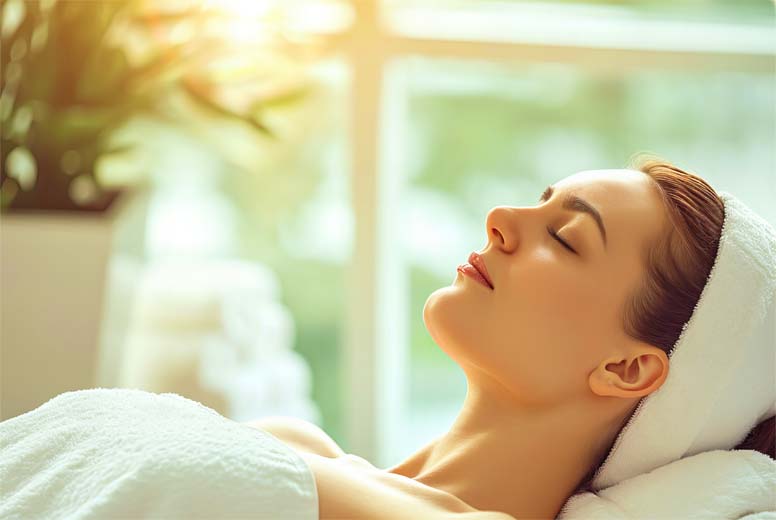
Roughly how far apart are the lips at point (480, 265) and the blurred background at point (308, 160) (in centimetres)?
111

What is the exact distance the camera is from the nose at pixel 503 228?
116 cm

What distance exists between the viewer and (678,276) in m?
1.12

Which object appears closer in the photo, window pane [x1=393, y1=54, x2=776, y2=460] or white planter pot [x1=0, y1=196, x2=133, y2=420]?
white planter pot [x1=0, y1=196, x2=133, y2=420]

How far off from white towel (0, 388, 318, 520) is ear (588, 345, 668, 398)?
0.36 meters

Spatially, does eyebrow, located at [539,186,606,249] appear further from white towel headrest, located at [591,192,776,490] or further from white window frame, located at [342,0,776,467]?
white window frame, located at [342,0,776,467]

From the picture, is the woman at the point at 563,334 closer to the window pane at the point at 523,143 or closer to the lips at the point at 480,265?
the lips at the point at 480,265

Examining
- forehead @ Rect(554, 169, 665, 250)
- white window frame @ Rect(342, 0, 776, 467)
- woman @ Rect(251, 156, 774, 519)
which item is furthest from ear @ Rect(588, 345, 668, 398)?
white window frame @ Rect(342, 0, 776, 467)

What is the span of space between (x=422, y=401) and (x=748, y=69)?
1.31m

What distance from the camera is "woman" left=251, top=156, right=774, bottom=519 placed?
1114 millimetres

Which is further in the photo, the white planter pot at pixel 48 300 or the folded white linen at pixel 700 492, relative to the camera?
the white planter pot at pixel 48 300

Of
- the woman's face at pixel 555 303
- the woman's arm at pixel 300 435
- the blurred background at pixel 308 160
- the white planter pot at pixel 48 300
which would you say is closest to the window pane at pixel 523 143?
the blurred background at pixel 308 160

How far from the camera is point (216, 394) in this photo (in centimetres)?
218

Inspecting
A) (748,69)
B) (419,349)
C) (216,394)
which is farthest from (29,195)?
(748,69)


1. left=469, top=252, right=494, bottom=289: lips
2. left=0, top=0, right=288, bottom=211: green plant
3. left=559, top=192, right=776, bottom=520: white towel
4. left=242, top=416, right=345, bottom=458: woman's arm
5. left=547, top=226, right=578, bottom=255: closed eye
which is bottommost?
Result: left=242, top=416, right=345, bottom=458: woman's arm
